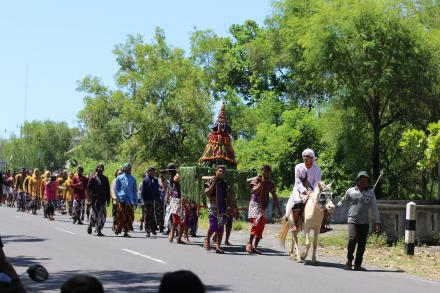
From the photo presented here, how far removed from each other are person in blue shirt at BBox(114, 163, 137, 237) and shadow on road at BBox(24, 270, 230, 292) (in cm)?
A: 816

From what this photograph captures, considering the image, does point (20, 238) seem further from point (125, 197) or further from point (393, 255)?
point (393, 255)

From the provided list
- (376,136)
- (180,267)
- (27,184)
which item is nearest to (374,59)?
(376,136)

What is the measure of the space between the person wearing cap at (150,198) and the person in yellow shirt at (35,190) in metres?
14.2

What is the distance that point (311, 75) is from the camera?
33000 mm

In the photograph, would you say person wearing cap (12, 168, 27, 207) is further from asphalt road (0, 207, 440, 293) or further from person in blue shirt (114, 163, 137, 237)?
asphalt road (0, 207, 440, 293)

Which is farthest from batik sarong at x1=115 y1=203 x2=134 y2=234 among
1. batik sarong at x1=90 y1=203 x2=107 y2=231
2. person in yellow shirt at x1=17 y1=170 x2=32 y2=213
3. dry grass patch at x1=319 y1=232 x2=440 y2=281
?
person in yellow shirt at x1=17 y1=170 x2=32 y2=213

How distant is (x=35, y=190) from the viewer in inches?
1400

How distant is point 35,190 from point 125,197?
1499cm

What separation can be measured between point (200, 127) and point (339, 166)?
12.9 metres

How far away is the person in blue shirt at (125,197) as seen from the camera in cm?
2144

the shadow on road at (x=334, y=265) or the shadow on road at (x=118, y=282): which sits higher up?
the shadow on road at (x=334, y=265)

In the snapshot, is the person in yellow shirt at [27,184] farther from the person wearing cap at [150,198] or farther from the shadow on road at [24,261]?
the shadow on road at [24,261]

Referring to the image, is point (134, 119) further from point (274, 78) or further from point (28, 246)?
point (28, 246)

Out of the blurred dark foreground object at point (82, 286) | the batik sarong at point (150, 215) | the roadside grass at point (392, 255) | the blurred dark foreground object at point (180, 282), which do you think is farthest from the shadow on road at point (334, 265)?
the blurred dark foreground object at point (82, 286)
